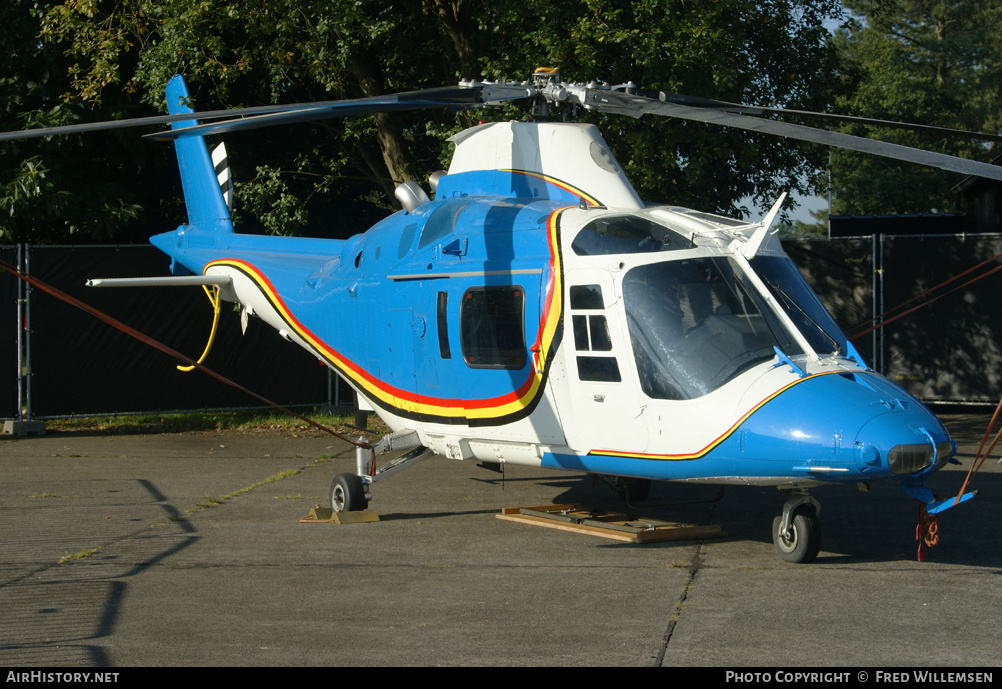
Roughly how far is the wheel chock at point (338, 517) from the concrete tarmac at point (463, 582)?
6.5 inches

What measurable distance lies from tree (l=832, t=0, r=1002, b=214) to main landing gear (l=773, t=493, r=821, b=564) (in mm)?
28089

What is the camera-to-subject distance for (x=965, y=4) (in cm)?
5484

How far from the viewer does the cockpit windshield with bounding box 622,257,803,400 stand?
7.41 metres

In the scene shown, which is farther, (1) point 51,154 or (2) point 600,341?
(1) point 51,154

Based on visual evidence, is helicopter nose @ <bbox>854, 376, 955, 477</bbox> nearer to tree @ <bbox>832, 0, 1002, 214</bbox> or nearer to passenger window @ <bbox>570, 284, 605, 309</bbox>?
passenger window @ <bbox>570, 284, 605, 309</bbox>

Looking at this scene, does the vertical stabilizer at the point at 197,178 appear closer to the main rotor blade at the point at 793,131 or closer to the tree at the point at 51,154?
the tree at the point at 51,154

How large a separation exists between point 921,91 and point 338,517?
39.6 metres

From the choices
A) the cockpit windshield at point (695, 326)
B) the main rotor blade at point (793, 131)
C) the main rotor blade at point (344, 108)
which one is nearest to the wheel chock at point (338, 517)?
the cockpit windshield at point (695, 326)

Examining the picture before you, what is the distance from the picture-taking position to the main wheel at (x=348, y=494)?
9.51m

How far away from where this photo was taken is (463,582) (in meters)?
7.18

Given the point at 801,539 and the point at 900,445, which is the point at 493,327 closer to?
the point at 801,539

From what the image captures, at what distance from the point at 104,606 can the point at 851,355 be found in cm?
552

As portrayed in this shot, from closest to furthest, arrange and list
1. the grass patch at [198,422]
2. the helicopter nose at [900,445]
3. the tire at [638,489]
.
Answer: the helicopter nose at [900,445] < the tire at [638,489] < the grass patch at [198,422]

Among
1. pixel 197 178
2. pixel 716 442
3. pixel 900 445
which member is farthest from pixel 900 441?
pixel 197 178
